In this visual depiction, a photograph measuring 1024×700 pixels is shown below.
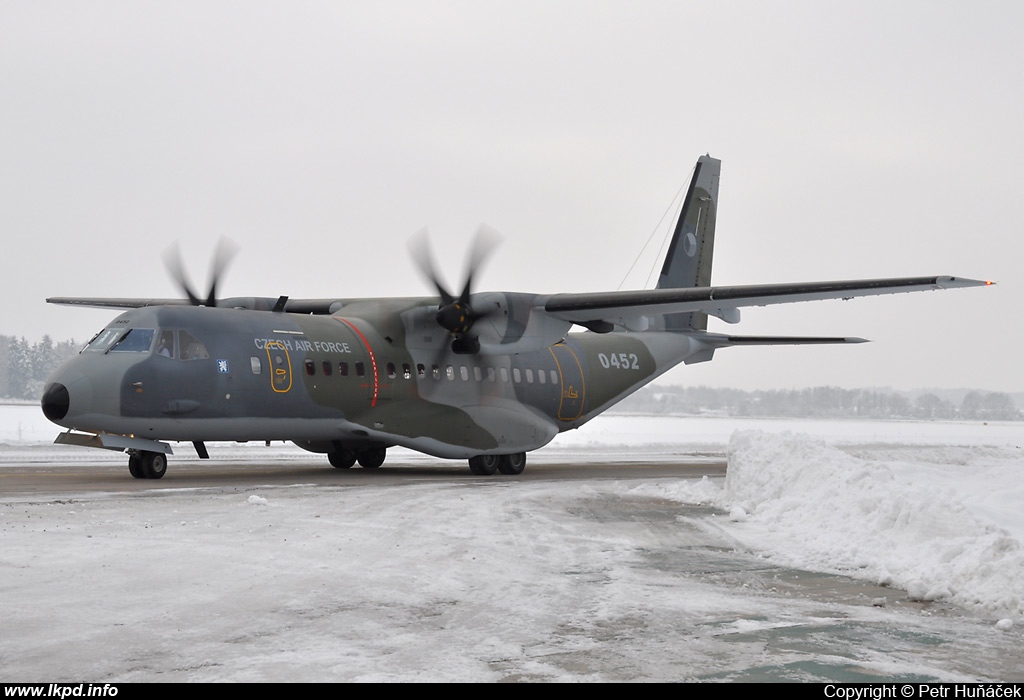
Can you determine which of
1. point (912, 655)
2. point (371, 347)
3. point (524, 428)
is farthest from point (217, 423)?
point (912, 655)

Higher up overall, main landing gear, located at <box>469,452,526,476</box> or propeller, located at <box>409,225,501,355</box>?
propeller, located at <box>409,225,501,355</box>

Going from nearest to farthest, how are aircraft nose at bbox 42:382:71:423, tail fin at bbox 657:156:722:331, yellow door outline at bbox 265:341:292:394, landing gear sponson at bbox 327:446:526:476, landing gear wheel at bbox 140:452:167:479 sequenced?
aircraft nose at bbox 42:382:71:423 → landing gear wheel at bbox 140:452:167:479 → yellow door outline at bbox 265:341:292:394 → landing gear sponson at bbox 327:446:526:476 → tail fin at bbox 657:156:722:331

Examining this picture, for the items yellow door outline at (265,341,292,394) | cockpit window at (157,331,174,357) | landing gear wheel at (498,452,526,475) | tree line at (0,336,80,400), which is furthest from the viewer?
tree line at (0,336,80,400)

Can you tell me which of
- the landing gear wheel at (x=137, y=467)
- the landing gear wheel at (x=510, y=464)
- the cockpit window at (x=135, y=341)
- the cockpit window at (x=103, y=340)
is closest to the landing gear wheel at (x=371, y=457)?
the landing gear wheel at (x=510, y=464)

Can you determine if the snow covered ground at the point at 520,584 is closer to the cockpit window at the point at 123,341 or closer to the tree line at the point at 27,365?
the cockpit window at the point at 123,341

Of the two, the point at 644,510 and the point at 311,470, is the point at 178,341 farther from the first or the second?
the point at 644,510

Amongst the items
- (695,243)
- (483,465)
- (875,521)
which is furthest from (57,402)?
(695,243)

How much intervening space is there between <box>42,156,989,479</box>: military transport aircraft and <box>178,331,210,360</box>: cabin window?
2cm

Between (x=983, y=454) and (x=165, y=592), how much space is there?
81.5 feet

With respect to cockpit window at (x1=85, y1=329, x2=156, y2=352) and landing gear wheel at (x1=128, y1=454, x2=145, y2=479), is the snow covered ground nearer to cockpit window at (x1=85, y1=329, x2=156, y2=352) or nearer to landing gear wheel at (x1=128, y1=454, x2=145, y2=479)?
landing gear wheel at (x1=128, y1=454, x2=145, y2=479)

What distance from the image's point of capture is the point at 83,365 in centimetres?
1697

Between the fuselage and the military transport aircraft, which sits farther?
the military transport aircraft

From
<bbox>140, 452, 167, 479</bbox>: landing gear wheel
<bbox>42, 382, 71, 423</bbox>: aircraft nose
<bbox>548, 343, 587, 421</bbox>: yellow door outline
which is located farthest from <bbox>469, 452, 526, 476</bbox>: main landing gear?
<bbox>42, 382, 71, 423</bbox>: aircraft nose

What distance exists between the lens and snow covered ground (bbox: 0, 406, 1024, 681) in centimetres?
561
